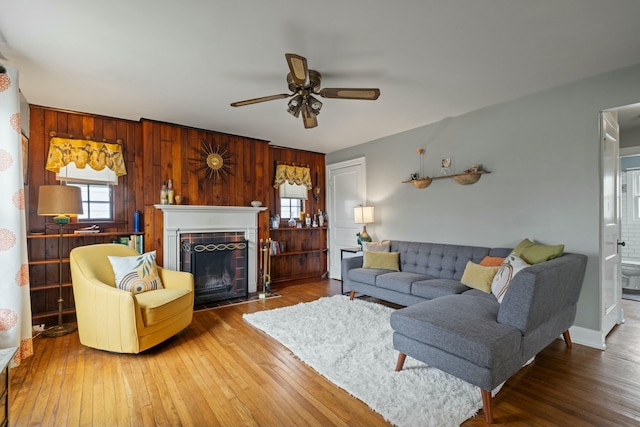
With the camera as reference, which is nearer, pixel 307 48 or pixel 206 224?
pixel 307 48

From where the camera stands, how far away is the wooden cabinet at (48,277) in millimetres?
3395

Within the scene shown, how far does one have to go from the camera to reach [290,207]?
5820mm

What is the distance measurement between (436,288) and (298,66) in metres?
2.60

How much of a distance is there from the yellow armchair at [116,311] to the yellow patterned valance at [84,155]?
125 cm

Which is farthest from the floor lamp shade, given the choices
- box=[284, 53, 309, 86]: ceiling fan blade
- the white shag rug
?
box=[284, 53, 309, 86]: ceiling fan blade

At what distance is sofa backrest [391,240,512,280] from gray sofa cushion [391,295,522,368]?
1179 millimetres

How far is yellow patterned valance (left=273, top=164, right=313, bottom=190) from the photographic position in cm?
549

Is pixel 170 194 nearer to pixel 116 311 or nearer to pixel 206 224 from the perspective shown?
pixel 206 224

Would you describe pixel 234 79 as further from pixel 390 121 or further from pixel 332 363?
pixel 332 363

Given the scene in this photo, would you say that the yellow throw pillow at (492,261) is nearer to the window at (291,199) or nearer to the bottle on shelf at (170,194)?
the window at (291,199)

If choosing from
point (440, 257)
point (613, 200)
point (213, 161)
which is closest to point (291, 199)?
point (213, 161)

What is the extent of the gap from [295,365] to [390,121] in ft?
10.6

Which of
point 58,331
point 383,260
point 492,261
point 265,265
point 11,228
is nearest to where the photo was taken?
point 11,228

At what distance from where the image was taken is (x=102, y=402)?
1.97 meters
